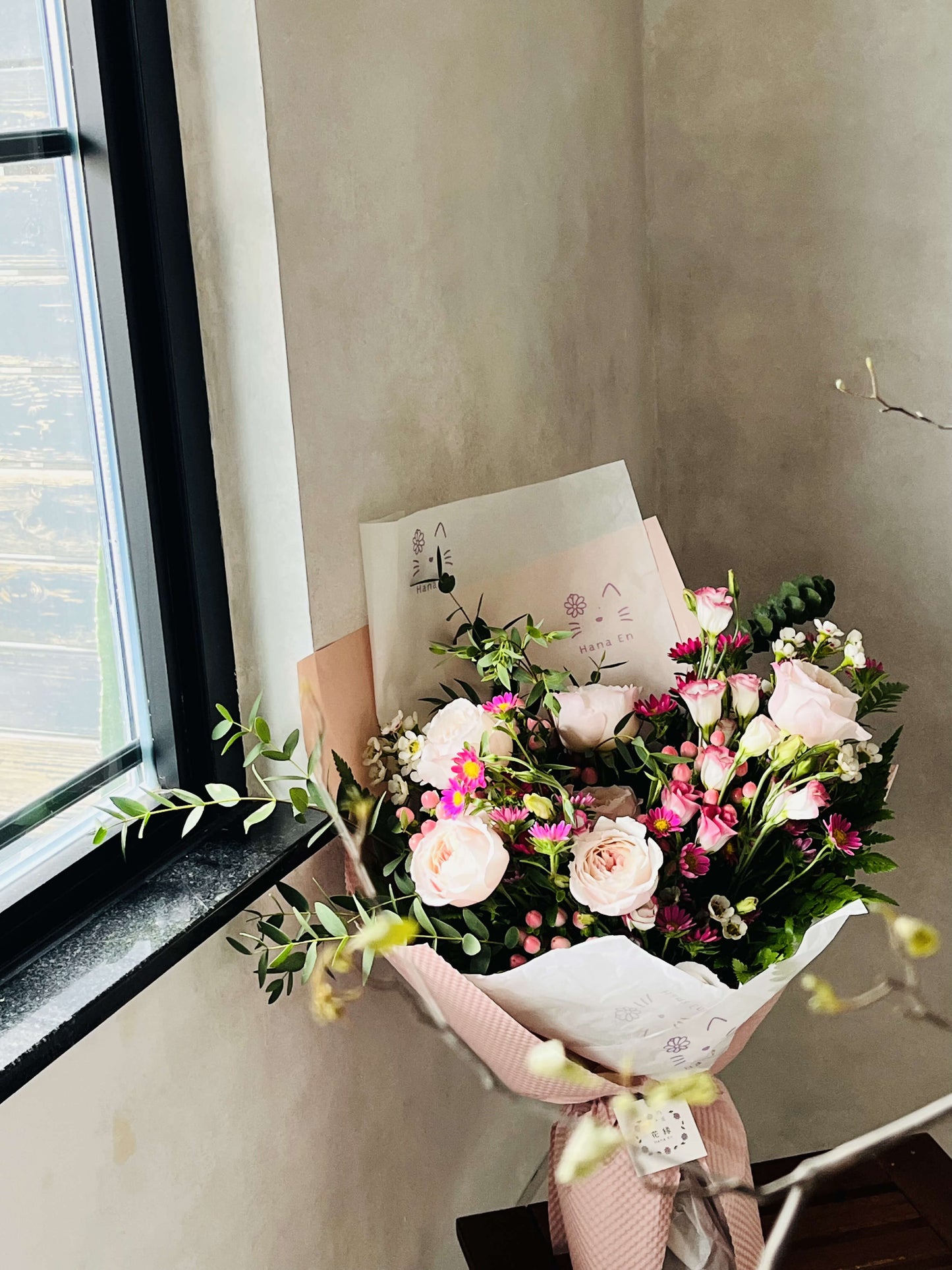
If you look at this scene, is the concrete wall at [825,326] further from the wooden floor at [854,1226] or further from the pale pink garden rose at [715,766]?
the pale pink garden rose at [715,766]

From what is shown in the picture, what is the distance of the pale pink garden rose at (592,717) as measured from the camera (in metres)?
0.90

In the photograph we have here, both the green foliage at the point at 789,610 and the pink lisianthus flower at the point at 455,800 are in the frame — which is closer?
the pink lisianthus flower at the point at 455,800

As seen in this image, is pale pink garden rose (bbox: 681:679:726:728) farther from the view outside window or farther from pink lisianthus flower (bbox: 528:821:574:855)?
the view outside window

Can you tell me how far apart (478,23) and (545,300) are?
0.29m

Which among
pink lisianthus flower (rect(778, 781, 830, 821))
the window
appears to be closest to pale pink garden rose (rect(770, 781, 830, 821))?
pink lisianthus flower (rect(778, 781, 830, 821))

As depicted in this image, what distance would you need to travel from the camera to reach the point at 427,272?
1008 millimetres

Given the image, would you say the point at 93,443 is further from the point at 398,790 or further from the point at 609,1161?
the point at 609,1161

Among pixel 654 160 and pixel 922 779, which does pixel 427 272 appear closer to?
pixel 654 160

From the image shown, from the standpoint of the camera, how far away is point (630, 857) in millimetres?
758

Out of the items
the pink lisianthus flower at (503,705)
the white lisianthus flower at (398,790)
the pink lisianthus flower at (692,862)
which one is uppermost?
the pink lisianthus flower at (503,705)

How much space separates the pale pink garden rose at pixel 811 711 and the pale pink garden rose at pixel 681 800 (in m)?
0.09

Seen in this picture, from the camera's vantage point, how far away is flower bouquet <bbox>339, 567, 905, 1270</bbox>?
0.77 metres

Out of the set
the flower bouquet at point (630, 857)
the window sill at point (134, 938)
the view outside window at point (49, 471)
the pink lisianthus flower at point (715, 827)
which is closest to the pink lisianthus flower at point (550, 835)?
the flower bouquet at point (630, 857)

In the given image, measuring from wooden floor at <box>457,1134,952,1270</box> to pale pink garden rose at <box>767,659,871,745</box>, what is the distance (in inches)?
22.9
